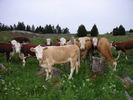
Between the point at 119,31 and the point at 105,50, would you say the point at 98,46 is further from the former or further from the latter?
the point at 119,31

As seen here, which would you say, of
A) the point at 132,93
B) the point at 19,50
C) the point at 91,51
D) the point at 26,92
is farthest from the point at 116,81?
the point at 19,50

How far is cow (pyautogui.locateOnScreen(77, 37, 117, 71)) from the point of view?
19030mm

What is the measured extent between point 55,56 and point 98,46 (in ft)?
15.0

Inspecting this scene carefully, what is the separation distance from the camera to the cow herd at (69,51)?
1567 centimetres

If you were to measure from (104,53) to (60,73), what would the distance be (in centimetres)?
446

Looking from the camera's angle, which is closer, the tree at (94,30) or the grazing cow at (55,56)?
the grazing cow at (55,56)

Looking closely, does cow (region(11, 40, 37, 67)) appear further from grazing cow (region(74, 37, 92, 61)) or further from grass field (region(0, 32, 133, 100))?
grass field (region(0, 32, 133, 100))

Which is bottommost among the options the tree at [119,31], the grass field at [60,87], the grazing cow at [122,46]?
the grass field at [60,87]

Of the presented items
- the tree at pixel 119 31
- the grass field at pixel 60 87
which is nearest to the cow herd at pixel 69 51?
the grass field at pixel 60 87

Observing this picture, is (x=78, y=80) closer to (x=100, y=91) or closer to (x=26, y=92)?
(x=100, y=91)

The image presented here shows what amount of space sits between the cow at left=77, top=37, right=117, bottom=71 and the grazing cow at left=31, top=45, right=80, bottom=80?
3.18m

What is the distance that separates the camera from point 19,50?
22.0 m

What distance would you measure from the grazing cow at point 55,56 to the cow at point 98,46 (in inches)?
125

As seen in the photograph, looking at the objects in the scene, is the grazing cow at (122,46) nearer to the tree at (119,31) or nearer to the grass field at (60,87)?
the grass field at (60,87)
